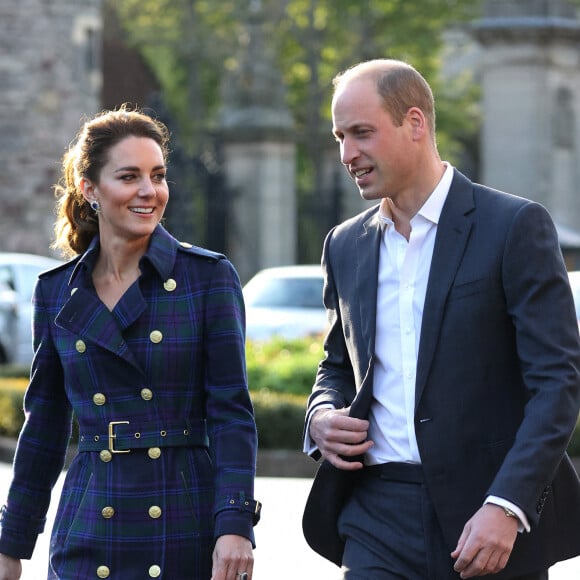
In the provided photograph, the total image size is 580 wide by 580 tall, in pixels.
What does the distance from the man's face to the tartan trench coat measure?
1.48ft

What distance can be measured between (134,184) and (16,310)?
1608 cm

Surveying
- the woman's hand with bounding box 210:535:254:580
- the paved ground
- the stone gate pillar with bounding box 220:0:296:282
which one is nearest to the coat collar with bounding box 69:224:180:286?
the woman's hand with bounding box 210:535:254:580

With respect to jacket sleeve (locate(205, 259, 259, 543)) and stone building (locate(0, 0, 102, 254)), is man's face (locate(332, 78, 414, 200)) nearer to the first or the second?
jacket sleeve (locate(205, 259, 259, 543))

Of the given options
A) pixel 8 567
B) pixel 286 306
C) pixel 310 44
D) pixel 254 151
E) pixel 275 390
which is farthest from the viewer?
pixel 310 44

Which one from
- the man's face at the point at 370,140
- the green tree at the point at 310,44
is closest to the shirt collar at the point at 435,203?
the man's face at the point at 370,140

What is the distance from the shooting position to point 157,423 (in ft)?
14.8

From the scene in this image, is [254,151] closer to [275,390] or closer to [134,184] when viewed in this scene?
[275,390]

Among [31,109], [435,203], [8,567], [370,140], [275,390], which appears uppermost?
[31,109]

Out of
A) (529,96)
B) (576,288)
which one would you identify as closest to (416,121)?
(576,288)

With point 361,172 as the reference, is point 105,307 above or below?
below

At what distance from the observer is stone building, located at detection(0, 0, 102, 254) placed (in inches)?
1303

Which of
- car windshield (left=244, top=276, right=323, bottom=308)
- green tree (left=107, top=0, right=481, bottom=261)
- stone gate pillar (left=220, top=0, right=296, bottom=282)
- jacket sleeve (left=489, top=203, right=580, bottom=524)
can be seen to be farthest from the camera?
green tree (left=107, top=0, right=481, bottom=261)

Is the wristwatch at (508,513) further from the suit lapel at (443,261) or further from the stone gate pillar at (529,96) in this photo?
the stone gate pillar at (529,96)

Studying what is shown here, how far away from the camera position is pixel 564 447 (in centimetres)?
431
